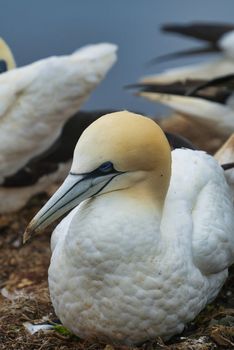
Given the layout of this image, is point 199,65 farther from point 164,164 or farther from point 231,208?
point 164,164

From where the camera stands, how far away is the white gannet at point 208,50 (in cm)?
485

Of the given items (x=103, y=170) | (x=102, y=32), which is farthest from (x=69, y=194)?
(x=102, y=32)

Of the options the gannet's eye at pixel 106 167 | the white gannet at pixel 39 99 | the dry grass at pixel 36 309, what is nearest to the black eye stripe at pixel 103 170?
the gannet's eye at pixel 106 167

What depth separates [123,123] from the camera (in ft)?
7.53

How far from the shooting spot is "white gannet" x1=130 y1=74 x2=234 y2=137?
420 cm

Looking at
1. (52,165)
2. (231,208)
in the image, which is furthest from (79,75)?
(231,208)

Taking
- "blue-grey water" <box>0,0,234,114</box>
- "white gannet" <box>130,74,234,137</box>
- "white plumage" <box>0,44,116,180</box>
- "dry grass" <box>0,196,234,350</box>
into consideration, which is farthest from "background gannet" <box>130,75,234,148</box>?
"blue-grey water" <box>0,0,234,114</box>

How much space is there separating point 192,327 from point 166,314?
27cm

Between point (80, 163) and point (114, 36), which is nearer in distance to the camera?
point (80, 163)

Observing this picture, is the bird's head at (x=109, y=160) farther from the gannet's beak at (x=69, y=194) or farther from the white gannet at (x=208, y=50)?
the white gannet at (x=208, y=50)

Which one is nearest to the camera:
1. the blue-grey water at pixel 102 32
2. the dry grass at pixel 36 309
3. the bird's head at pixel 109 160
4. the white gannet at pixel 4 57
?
the bird's head at pixel 109 160

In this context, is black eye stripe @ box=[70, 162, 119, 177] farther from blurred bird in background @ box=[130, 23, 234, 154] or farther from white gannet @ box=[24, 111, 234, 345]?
blurred bird in background @ box=[130, 23, 234, 154]

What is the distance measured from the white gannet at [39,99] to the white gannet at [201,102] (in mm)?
Answer: 569

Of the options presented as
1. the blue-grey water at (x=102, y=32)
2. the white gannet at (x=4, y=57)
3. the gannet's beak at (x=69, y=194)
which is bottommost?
the blue-grey water at (x=102, y=32)
